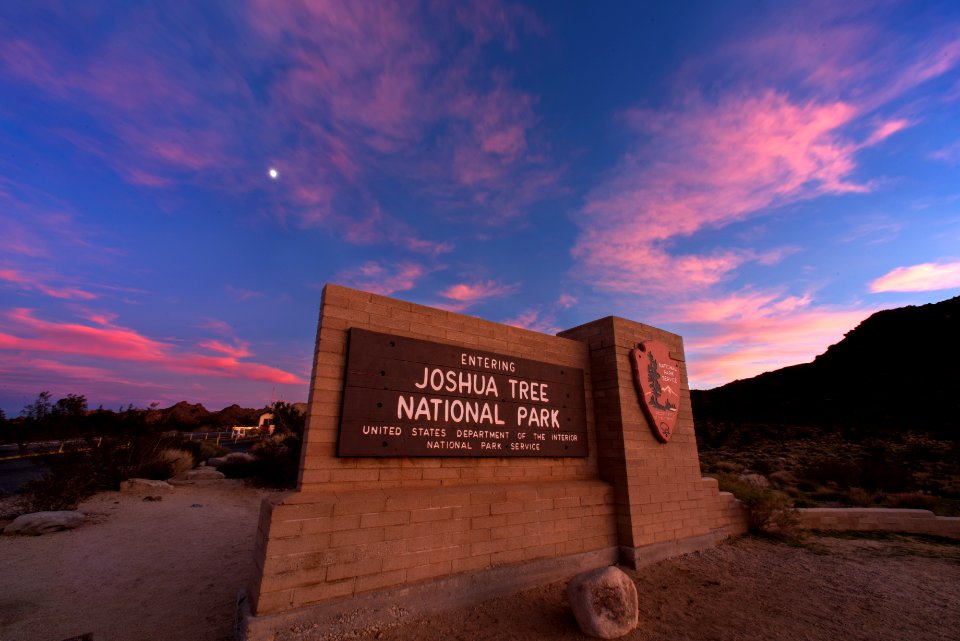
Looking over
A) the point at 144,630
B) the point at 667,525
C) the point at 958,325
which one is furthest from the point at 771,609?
the point at 958,325

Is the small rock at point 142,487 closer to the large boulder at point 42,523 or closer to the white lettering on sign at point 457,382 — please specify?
the large boulder at point 42,523

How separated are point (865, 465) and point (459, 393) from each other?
66.2 feet

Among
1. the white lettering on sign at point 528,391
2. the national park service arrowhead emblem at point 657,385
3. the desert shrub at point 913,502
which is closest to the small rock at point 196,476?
the white lettering on sign at point 528,391

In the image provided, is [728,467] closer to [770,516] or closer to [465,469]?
[770,516]

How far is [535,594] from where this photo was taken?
16.9ft

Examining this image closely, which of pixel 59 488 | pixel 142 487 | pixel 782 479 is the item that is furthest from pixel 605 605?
pixel 782 479

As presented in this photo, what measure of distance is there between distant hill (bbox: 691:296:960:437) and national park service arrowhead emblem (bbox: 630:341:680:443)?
29250 mm

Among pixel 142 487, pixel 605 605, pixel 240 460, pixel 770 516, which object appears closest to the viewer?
pixel 605 605

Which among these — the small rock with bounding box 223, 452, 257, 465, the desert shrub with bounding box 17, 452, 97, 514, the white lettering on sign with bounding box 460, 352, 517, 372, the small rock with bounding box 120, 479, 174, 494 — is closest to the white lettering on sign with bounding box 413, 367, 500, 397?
the white lettering on sign with bounding box 460, 352, 517, 372

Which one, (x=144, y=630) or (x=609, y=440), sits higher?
(x=609, y=440)

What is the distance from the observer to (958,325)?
39.1 m

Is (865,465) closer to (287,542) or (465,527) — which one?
(465,527)

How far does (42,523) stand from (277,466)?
6.13 metres

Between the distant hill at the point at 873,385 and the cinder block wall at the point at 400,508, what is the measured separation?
3239 centimetres
